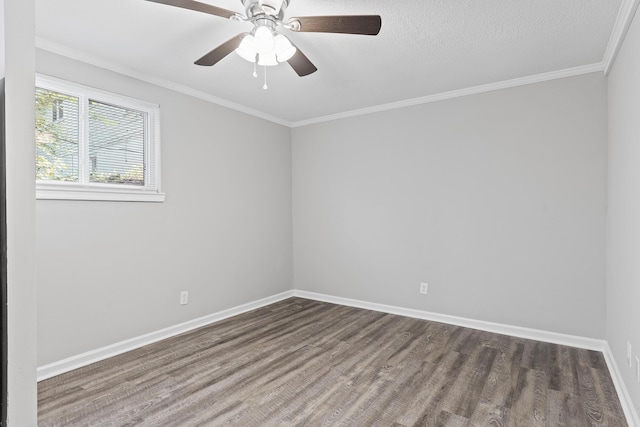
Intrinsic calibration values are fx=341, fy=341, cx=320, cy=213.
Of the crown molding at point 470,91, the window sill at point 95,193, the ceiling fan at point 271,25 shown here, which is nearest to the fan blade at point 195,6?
the ceiling fan at point 271,25

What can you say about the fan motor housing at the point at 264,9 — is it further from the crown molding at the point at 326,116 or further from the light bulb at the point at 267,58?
the crown molding at the point at 326,116

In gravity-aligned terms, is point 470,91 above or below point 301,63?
above

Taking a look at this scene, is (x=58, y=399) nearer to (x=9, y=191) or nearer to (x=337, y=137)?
(x=9, y=191)

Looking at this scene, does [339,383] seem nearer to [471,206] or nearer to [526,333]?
[526,333]

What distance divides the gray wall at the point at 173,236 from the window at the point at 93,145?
89mm

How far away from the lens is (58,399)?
7.16 feet

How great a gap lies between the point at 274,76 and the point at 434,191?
204 cm

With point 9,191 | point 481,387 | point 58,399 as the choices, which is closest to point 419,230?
point 481,387

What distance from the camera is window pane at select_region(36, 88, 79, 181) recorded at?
2.52 metres

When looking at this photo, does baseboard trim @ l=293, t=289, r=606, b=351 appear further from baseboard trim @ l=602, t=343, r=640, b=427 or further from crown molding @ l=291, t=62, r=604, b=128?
crown molding @ l=291, t=62, r=604, b=128

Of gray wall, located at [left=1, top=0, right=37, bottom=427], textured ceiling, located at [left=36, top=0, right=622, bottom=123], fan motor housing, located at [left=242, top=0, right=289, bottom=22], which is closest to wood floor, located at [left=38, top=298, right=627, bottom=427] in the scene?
gray wall, located at [left=1, top=0, right=37, bottom=427]

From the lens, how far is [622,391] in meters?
2.19

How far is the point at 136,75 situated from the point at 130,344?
2.37 metres

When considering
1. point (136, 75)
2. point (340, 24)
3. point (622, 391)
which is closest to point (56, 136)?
point (136, 75)
